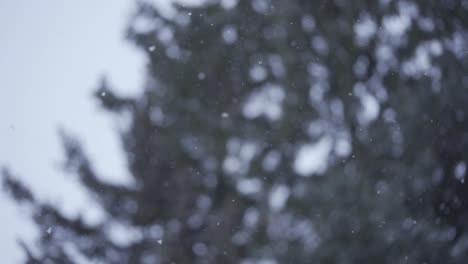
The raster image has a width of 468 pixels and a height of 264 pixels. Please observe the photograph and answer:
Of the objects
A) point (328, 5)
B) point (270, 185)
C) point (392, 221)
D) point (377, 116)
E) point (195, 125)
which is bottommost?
point (392, 221)

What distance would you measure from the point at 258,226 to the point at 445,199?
1.26m

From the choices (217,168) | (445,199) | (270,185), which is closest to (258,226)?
(270,185)

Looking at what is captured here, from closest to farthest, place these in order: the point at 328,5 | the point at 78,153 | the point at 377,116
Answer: the point at 377,116 → the point at 328,5 → the point at 78,153

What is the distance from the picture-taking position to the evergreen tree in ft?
7.63

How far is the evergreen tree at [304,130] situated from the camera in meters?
2.33

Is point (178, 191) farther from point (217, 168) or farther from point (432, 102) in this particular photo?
point (432, 102)

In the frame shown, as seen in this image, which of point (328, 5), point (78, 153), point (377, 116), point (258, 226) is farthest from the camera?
point (78, 153)

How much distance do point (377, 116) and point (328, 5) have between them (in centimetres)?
93

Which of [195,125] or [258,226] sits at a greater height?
[195,125]

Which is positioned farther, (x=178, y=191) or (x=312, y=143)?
(x=178, y=191)

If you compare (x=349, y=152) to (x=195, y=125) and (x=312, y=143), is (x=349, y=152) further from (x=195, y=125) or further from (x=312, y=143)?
(x=195, y=125)

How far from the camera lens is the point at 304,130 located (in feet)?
8.27

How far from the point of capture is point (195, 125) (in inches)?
107

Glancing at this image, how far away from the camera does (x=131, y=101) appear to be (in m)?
3.24
